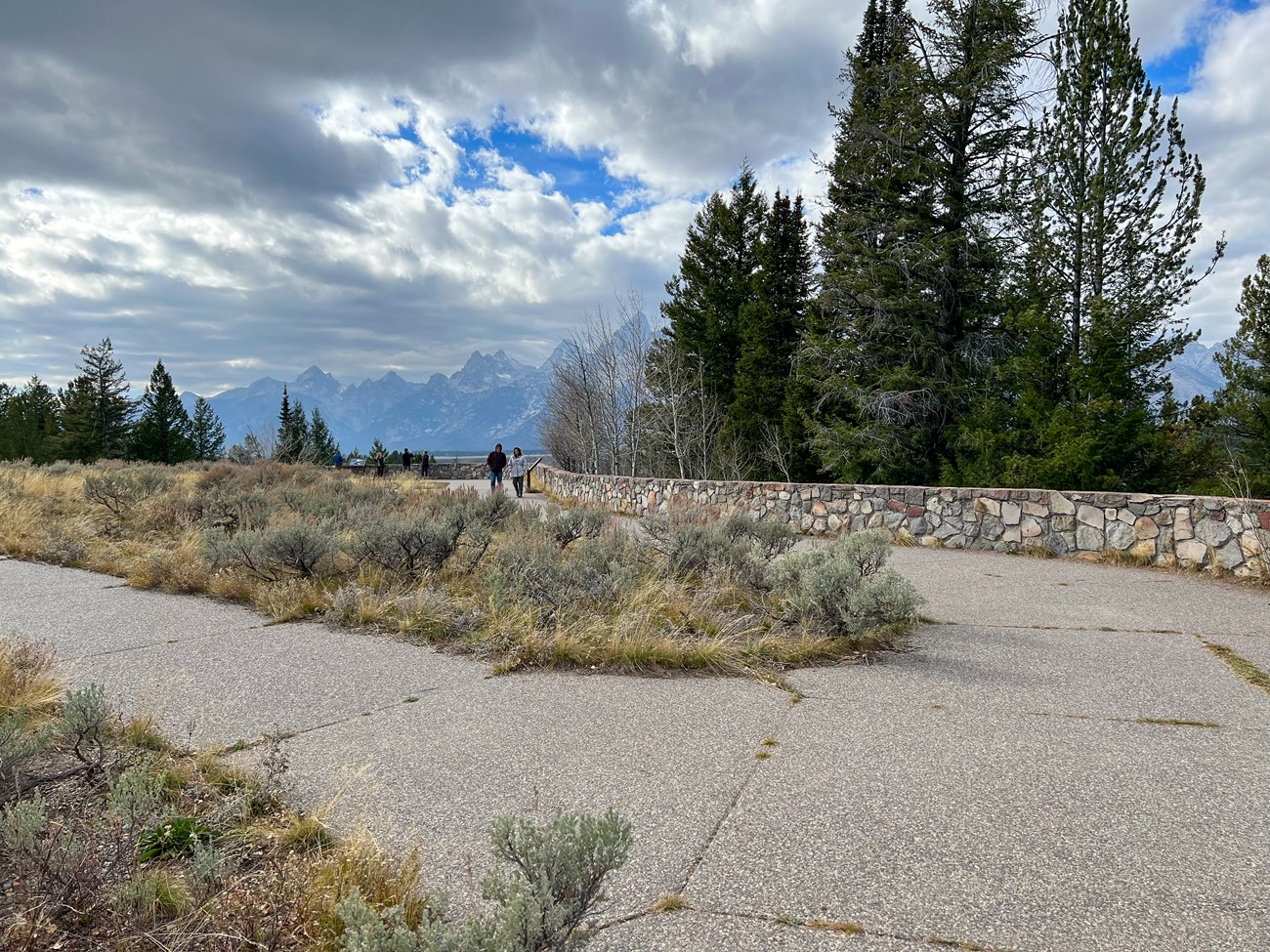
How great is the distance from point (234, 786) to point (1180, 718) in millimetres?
4789

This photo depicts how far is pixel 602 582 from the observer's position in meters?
6.55

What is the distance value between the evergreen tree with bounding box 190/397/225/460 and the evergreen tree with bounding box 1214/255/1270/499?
249 ft

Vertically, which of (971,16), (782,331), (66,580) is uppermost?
(971,16)

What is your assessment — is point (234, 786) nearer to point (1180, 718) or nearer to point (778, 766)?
point (778, 766)

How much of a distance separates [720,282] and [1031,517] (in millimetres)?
26183

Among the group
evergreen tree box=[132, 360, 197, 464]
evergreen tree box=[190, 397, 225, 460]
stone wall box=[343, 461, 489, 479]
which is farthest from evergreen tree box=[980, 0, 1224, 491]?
evergreen tree box=[190, 397, 225, 460]

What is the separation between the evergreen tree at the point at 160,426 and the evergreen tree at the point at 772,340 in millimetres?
51459

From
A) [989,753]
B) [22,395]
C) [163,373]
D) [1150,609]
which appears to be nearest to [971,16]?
[1150,609]

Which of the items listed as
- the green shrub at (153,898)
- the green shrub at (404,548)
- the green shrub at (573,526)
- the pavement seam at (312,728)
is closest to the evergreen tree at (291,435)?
the green shrub at (573,526)

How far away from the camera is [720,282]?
3472 cm

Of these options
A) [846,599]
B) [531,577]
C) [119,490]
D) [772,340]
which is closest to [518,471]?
[772,340]

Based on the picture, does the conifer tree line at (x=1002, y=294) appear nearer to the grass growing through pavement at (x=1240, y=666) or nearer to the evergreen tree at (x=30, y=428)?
the grass growing through pavement at (x=1240, y=666)

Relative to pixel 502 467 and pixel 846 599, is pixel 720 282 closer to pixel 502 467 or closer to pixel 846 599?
pixel 502 467

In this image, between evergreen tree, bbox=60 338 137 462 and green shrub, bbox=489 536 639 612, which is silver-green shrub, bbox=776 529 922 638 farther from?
evergreen tree, bbox=60 338 137 462
